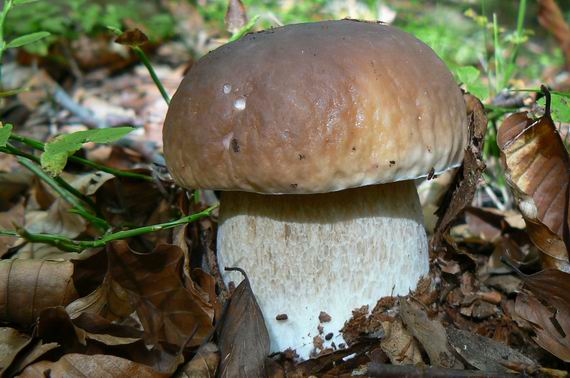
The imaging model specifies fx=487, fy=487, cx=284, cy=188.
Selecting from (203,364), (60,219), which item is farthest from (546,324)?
(60,219)

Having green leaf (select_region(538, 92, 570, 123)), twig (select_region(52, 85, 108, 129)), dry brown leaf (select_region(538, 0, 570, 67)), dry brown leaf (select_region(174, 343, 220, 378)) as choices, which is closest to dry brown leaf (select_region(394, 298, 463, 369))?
dry brown leaf (select_region(174, 343, 220, 378))

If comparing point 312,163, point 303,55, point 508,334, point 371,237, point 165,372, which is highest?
point 303,55

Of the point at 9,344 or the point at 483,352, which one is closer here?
the point at 9,344

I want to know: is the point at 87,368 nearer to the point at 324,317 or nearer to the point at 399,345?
the point at 324,317

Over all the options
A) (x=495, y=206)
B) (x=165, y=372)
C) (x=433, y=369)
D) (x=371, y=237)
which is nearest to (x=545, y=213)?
(x=371, y=237)

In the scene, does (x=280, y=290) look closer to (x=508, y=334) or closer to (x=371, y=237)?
(x=371, y=237)

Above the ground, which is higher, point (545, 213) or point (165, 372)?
point (545, 213)

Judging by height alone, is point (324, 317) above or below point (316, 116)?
below
